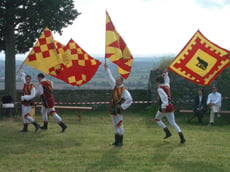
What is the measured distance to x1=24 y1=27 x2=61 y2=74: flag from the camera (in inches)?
472

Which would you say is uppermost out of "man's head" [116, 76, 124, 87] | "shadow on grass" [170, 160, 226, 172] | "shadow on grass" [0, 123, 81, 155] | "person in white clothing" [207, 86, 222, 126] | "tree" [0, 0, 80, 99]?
"tree" [0, 0, 80, 99]

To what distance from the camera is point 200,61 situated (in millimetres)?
11094

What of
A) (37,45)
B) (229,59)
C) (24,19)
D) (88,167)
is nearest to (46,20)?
(24,19)

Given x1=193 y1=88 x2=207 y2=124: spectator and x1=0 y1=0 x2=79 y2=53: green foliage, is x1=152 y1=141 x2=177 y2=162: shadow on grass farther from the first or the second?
x1=0 y1=0 x2=79 y2=53: green foliage

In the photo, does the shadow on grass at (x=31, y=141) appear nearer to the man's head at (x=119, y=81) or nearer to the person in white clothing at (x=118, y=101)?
the person in white clothing at (x=118, y=101)

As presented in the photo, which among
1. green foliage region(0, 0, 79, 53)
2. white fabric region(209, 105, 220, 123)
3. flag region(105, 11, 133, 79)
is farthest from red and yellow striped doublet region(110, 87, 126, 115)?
green foliage region(0, 0, 79, 53)

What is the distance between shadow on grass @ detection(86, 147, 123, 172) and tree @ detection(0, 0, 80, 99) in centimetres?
824

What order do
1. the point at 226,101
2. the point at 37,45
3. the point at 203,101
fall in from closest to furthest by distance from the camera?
the point at 37,45 < the point at 203,101 < the point at 226,101

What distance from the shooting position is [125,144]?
31.3 feet

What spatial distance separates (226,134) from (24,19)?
29.1ft

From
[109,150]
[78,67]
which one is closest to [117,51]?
[109,150]

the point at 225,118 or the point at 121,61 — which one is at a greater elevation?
the point at 121,61

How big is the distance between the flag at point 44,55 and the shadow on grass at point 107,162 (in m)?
4.54

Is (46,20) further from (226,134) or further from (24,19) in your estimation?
(226,134)
